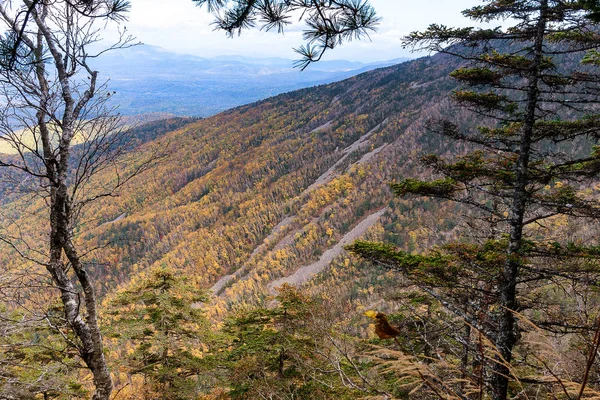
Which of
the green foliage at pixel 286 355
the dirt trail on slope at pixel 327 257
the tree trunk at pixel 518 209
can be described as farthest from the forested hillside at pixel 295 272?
the dirt trail on slope at pixel 327 257

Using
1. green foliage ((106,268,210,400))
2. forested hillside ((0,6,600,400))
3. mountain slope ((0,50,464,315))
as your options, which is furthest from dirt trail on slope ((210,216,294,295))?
green foliage ((106,268,210,400))

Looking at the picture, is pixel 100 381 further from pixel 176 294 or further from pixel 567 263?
pixel 567 263

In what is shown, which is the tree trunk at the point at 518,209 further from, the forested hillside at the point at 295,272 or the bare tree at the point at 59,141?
the bare tree at the point at 59,141

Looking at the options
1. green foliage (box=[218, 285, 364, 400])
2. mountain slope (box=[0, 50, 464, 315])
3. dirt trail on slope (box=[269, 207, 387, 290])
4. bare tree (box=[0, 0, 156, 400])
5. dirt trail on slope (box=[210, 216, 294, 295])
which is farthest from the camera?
mountain slope (box=[0, 50, 464, 315])

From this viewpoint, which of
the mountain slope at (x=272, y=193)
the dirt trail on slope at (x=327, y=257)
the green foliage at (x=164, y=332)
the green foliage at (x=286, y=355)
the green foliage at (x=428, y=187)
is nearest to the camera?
the green foliage at (x=428, y=187)

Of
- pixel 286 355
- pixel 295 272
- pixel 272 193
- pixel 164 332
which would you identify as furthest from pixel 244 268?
pixel 286 355

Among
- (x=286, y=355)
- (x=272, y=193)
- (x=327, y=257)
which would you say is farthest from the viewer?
(x=272, y=193)

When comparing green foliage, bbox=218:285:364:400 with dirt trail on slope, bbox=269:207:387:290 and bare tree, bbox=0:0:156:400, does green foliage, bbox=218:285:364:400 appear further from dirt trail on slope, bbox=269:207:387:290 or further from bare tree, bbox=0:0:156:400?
dirt trail on slope, bbox=269:207:387:290

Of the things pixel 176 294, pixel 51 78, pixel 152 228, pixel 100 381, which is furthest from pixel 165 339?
pixel 152 228

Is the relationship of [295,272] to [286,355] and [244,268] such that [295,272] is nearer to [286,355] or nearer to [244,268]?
[244,268]
